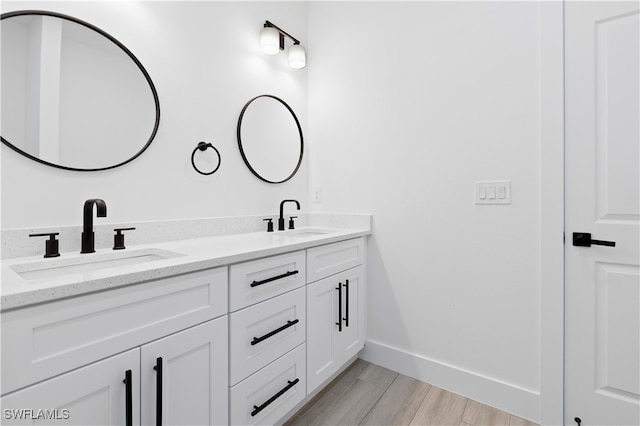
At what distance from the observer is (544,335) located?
156cm

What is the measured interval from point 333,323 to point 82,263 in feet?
3.88

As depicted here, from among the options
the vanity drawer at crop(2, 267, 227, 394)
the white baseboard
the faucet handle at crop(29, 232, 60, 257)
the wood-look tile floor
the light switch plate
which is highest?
the light switch plate

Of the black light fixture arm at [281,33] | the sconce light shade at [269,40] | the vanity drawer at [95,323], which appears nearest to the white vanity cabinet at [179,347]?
the vanity drawer at [95,323]

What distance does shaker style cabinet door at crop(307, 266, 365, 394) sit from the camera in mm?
1596

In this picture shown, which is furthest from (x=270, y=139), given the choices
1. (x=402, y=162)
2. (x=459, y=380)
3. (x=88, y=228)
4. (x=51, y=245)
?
(x=459, y=380)

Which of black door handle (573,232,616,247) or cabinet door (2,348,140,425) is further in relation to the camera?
black door handle (573,232,616,247)

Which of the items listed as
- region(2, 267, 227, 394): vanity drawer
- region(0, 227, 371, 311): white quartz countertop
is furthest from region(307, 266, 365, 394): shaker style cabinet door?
region(2, 267, 227, 394): vanity drawer

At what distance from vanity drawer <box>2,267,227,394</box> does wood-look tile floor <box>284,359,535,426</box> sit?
94 cm

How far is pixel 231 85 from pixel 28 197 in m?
1.14

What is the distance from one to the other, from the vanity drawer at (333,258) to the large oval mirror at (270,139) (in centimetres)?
68

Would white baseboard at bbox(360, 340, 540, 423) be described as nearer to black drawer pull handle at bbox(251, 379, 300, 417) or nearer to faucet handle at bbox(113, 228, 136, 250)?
black drawer pull handle at bbox(251, 379, 300, 417)

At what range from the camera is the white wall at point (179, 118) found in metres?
1.22

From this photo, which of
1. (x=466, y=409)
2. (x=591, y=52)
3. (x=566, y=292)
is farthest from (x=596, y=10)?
(x=466, y=409)

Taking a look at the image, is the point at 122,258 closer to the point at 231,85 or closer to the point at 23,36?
the point at 23,36
